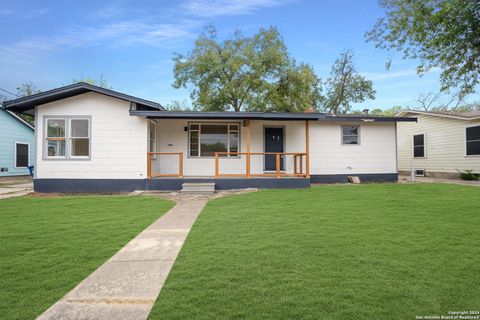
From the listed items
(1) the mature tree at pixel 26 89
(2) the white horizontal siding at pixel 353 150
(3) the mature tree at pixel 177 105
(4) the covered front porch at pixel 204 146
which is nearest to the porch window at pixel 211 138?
(4) the covered front porch at pixel 204 146

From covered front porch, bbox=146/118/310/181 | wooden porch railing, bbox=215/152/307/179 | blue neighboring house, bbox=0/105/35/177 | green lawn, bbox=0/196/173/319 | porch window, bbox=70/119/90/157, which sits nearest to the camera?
green lawn, bbox=0/196/173/319

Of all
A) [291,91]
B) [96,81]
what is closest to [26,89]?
[96,81]

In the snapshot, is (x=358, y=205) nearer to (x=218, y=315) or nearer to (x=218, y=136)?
(x=218, y=315)

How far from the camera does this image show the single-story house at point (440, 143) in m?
14.4

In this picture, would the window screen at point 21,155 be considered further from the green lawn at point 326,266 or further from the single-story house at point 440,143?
the single-story house at point 440,143

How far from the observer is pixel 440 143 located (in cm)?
1598

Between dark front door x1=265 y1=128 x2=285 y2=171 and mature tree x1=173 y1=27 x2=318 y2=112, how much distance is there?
1275cm

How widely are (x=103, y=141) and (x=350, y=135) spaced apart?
409 inches

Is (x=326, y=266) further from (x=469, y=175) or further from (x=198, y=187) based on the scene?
(x=469, y=175)

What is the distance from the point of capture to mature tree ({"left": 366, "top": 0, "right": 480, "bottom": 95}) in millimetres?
6836

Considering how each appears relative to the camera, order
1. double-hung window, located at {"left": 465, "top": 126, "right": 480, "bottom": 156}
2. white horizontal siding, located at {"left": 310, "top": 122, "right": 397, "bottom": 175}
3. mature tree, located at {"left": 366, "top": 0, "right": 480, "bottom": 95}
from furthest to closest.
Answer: double-hung window, located at {"left": 465, "top": 126, "right": 480, "bottom": 156}, white horizontal siding, located at {"left": 310, "top": 122, "right": 397, "bottom": 175}, mature tree, located at {"left": 366, "top": 0, "right": 480, "bottom": 95}

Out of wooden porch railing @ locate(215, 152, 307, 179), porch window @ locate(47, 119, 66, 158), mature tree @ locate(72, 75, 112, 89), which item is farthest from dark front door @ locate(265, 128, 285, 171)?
mature tree @ locate(72, 75, 112, 89)

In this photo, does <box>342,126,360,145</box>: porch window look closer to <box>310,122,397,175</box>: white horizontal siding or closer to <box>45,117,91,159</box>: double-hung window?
<box>310,122,397,175</box>: white horizontal siding

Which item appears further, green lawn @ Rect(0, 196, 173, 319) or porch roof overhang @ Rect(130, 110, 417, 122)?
porch roof overhang @ Rect(130, 110, 417, 122)
